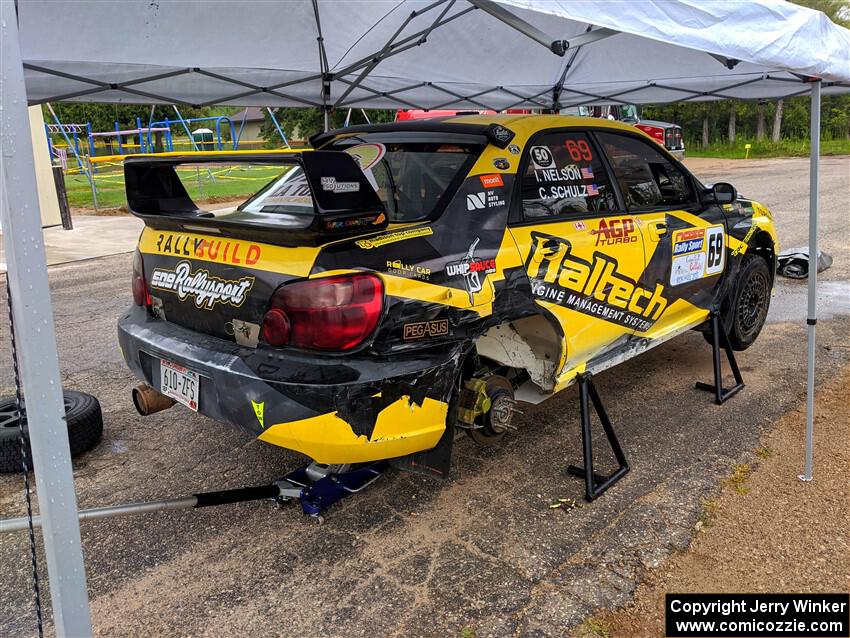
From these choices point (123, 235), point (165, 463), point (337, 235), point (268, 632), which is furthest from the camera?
point (123, 235)

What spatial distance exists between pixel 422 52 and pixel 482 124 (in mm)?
3135

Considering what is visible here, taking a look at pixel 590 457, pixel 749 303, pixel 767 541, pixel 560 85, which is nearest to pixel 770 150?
pixel 560 85

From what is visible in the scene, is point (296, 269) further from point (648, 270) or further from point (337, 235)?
point (648, 270)

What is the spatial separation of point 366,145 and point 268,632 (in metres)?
2.44

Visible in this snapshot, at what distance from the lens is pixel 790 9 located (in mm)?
3092

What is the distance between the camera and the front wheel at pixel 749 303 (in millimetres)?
5000

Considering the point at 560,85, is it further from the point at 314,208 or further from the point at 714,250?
the point at 314,208

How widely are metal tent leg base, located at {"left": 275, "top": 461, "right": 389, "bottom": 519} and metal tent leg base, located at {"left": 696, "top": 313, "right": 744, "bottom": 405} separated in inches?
93.9

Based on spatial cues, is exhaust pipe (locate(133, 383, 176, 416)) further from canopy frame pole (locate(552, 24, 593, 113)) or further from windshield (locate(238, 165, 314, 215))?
canopy frame pole (locate(552, 24, 593, 113))

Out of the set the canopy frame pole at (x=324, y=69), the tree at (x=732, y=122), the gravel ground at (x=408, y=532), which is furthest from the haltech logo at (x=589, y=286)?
the tree at (x=732, y=122)

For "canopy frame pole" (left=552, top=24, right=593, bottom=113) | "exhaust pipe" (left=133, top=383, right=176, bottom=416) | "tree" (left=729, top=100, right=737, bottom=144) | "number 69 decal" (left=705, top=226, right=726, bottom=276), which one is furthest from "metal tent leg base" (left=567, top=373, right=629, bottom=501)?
"tree" (left=729, top=100, right=737, bottom=144)

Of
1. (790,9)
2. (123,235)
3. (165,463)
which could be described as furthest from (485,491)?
(123,235)

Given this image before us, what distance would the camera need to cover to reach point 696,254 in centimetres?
444

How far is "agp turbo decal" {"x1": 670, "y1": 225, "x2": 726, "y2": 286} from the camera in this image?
4.25 meters
